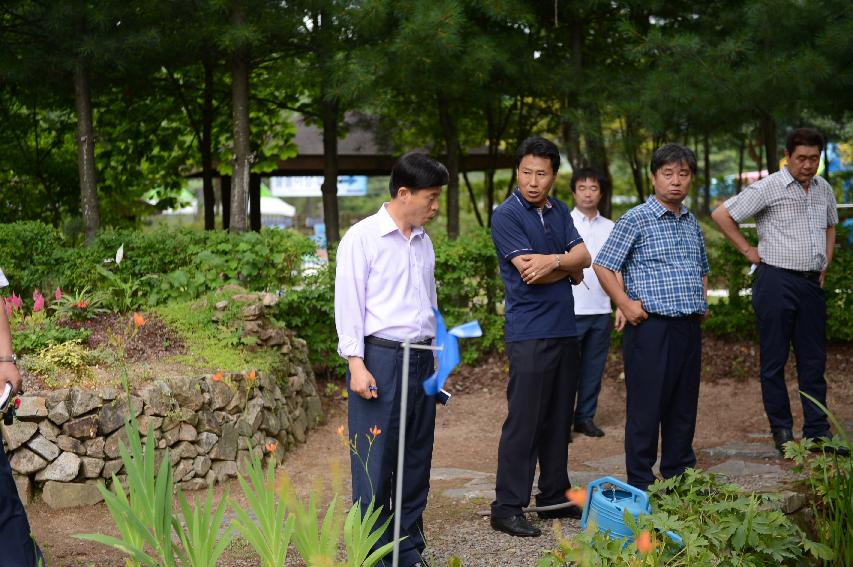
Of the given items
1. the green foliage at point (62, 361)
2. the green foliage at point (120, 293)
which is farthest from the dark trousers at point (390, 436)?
the green foliage at point (120, 293)

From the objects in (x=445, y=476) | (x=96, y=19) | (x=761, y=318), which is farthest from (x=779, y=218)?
(x=96, y=19)

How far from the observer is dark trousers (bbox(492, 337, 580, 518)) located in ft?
14.6

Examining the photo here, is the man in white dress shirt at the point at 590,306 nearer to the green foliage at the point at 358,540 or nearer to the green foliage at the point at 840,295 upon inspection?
A: the green foliage at the point at 840,295

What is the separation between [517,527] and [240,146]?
5959mm

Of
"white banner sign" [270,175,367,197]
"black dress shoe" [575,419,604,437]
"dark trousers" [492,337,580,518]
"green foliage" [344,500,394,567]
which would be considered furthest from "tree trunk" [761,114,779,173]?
"white banner sign" [270,175,367,197]

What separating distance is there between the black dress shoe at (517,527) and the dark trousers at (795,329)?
2138 mm

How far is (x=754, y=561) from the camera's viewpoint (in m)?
3.44

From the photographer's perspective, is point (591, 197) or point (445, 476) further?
point (591, 197)

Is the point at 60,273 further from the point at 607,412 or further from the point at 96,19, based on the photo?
the point at 607,412

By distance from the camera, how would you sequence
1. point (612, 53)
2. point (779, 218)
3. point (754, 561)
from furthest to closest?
1. point (612, 53)
2. point (779, 218)
3. point (754, 561)

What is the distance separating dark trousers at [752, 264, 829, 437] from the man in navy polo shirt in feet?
5.60

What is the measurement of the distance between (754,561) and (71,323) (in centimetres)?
475

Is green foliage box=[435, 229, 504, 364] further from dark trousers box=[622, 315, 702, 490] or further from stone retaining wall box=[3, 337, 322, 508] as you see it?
dark trousers box=[622, 315, 702, 490]

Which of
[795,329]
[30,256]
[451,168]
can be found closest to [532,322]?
[795,329]
